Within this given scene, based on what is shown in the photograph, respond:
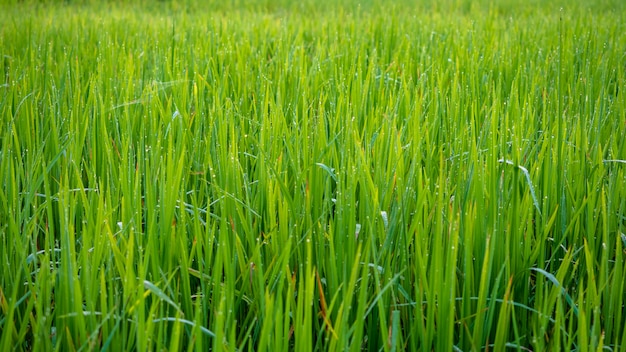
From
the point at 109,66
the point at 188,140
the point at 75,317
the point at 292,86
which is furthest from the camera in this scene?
the point at 109,66

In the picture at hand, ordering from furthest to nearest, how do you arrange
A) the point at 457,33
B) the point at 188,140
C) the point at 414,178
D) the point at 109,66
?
the point at 457,33
the point at 109,66
the point at 188,140
the point at 414,178

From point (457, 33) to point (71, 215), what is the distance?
246 centimetres

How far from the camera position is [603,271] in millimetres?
969

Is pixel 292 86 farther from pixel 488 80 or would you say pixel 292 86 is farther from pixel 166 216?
pixel 166 216

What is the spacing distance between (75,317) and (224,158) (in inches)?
22.2

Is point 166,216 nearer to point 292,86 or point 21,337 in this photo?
point 21,337

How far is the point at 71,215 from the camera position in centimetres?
109

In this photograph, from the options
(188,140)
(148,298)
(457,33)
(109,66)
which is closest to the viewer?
(148,298)

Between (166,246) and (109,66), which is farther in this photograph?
(109,66)

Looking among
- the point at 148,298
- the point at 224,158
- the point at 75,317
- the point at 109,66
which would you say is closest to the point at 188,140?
the point at 224,158

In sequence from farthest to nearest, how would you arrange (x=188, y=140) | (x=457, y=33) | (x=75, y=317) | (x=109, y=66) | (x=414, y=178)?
(x=457, y=33) → (x=109, y=66) → (x=188, y=140) → (x=414, y=178) → (x=75, y=317)

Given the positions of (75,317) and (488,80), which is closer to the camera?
(75,317)

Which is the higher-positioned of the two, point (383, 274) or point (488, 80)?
point (488, 80)

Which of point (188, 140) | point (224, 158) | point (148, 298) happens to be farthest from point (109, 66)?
point (148, 298)
